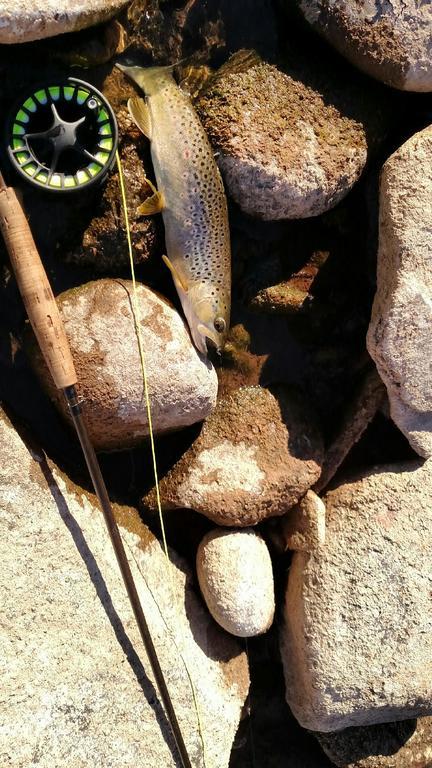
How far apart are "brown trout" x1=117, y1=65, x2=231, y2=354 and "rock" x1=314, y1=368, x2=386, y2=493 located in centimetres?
93

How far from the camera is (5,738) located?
307 centimetres

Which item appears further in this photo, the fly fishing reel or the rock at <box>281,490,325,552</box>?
the rock at <box>281,490,325,552</box>

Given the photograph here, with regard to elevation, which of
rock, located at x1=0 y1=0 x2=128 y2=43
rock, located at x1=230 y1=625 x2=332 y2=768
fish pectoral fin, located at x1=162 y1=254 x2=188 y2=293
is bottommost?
rock, located at x1=230 y1=625 x2=332 y2=768

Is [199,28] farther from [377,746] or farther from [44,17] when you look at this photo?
[377,746]

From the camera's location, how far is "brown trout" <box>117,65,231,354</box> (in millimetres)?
3400

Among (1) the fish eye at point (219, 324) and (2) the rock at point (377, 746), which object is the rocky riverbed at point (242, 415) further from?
(1) the fish eye at point (219, 324)

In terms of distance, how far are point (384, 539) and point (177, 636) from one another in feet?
3.99

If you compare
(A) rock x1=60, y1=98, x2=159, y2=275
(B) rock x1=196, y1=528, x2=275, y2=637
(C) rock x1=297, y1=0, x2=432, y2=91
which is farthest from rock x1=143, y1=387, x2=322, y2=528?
(C) rock x1=297, y1=0, x2=432, y2=91

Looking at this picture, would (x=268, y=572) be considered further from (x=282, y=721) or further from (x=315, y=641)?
(x=282, y=721)

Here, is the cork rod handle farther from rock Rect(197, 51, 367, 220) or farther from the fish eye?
rock Rect(197, 51, 367, 220)

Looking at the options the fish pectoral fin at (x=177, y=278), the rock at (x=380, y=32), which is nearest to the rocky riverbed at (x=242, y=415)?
the rock at (x=380, y=32)

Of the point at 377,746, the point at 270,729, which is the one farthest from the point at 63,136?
the point at 377,746

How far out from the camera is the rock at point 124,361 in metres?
3.33

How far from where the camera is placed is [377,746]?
4062mm
